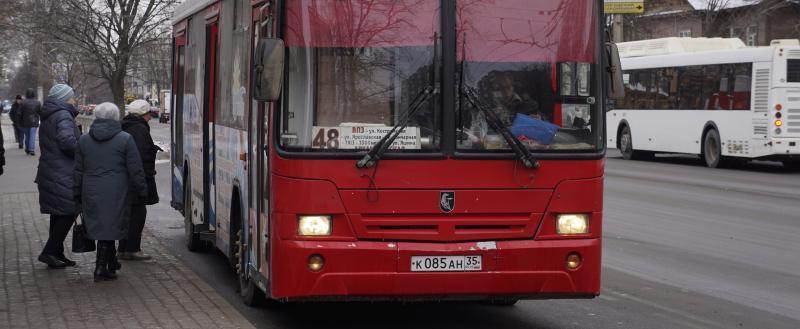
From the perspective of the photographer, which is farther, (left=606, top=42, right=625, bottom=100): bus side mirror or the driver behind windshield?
(left=606, top=42, right=625, bottom=100): bus side mirror

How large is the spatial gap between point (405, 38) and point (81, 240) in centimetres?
Answer: 404

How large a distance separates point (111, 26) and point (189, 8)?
32.6 metres

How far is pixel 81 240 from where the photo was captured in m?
10.6

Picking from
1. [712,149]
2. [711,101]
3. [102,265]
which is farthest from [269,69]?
[712,149]

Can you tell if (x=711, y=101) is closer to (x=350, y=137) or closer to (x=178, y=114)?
(x=178, y=114)

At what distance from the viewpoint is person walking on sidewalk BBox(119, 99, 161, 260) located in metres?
12.1

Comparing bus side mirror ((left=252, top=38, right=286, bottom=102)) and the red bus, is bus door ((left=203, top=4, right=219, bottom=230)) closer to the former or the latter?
the red bus

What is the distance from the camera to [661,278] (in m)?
11.6

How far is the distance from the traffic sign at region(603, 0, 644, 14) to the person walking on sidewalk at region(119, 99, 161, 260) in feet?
96.6

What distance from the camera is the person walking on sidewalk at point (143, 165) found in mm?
12062

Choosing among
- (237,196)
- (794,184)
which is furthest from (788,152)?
(237,196)

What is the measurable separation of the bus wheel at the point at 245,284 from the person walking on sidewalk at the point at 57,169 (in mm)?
1874

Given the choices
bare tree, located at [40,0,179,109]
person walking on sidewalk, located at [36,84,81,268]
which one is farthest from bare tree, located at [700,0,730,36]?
person walking on sidewalk, located at [36,84,81,268]

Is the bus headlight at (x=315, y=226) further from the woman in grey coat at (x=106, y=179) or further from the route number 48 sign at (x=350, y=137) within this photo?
the woman in grey coat at (x=106, y=179)
